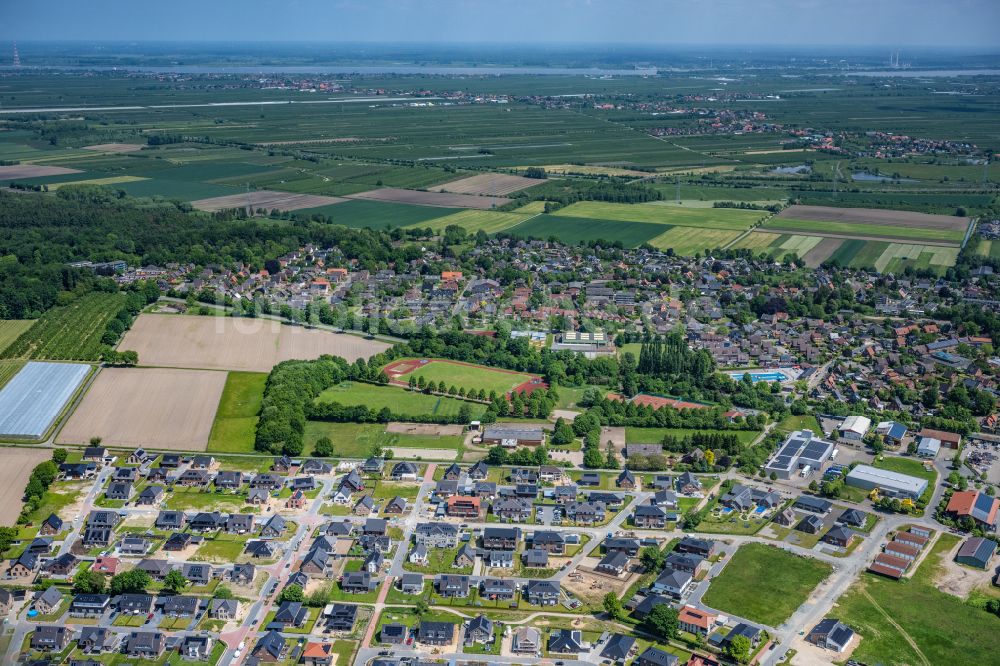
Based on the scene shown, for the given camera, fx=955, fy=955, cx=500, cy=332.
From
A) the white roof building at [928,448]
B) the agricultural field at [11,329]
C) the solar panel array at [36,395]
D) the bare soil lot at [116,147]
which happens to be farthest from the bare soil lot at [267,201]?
the white roof building at [928,448]

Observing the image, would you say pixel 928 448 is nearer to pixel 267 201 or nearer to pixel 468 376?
pixel 468 376

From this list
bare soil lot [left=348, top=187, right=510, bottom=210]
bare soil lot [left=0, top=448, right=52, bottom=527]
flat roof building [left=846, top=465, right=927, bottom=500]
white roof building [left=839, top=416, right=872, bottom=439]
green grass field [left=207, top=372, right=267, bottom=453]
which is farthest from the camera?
bare soil lot [left=348, top=187, right=510, bottom=210]

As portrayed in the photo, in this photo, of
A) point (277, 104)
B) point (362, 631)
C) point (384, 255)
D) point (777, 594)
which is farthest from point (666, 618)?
point (277, 104)

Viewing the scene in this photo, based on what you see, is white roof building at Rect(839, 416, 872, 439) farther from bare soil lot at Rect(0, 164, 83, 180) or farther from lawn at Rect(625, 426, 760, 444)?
bare soil lot at Rect(0, 164, 83, 180)

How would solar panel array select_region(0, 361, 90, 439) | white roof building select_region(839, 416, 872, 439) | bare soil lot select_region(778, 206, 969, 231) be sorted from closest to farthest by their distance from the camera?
white roof building select_region(839, 416, 872, 439)
solar panel array select_region(0, 361, 90, 439)
bare soil lot select_region(778, 206, 969, 231)

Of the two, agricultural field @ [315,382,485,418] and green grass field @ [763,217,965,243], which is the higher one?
green grass field @ [763,217,965,243]

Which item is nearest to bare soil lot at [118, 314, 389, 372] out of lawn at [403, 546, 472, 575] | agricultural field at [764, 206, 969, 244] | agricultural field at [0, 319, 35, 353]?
agricultural field at [0, 319, 35, 353]

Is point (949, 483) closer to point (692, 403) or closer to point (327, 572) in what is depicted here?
point (692, 403)
